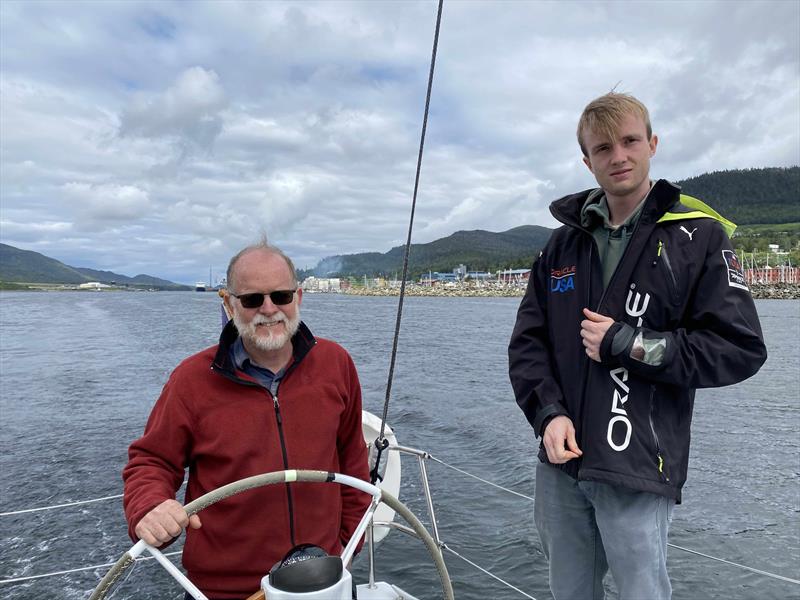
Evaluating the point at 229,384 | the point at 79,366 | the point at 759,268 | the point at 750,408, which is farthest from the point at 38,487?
the point at 759,268

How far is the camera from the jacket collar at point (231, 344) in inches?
91.5

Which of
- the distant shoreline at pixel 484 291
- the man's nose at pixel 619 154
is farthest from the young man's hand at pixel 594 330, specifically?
the distant shoreline at pixel 484 291

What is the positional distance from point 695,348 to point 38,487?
32.4 feet

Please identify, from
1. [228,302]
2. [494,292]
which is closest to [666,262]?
[228,302]

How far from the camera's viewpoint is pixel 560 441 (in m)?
2.11

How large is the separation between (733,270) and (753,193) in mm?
202048

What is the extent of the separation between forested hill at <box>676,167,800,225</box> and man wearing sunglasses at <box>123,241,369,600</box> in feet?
589

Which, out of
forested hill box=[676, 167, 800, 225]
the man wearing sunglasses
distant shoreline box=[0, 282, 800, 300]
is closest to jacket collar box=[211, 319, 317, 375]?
the man wearing sunglasses

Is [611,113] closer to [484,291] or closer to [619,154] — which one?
[619,154]

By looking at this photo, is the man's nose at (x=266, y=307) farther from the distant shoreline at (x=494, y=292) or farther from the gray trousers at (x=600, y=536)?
the distant shoreline at (x=494, y=292)

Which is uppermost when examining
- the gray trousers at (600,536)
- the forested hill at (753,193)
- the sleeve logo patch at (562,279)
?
the forested hill at (753,193)

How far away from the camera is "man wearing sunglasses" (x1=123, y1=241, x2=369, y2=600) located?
2.29m

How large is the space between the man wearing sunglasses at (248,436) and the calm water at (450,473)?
4327mm

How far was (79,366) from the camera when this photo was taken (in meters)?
21.6
